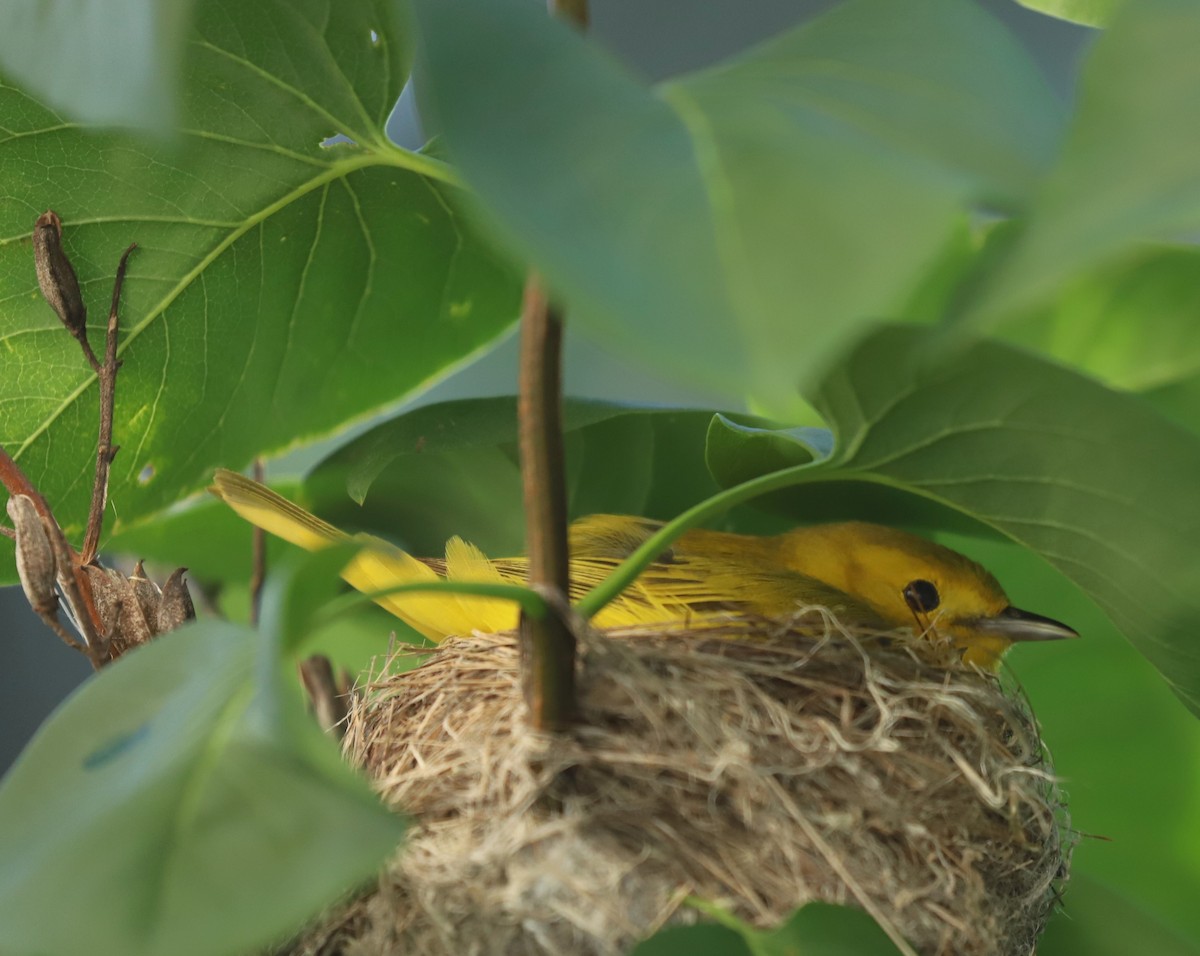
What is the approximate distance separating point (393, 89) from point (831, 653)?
1.18 ft

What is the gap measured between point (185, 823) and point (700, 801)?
0.72 feet

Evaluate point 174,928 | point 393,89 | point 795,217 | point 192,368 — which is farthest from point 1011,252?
point 192,368

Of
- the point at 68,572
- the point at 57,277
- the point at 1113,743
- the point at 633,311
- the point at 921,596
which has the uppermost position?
the point at 633,311

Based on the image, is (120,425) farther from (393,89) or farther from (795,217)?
(795,217)

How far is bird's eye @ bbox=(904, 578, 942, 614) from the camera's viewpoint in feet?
2.45

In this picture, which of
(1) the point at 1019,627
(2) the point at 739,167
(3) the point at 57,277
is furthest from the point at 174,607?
(1) the point at 1019,627

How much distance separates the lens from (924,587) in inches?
29.5

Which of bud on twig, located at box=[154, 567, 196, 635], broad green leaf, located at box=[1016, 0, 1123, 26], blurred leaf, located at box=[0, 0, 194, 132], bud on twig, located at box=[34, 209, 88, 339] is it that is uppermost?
blurred leaf, located at box=[0, 0, 194, 132]

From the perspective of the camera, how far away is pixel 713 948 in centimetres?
42

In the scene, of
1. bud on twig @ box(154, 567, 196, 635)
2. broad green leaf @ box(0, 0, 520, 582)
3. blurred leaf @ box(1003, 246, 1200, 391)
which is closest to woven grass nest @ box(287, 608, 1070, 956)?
bud on twig @ box(154, 567, 196, 635)

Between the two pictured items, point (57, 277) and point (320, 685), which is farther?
point (320, 685)

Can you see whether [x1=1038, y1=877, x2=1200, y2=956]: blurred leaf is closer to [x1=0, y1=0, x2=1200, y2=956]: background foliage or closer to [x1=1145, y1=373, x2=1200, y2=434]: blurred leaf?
[x1=0, y1=0, x2=1200, y2=956]: background foliage

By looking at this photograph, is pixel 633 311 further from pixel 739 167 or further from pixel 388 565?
pixel 388 565

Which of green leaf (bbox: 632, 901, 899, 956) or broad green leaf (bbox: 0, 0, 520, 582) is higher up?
broad green leaf (bbox: 0, 0, 520, 582)
